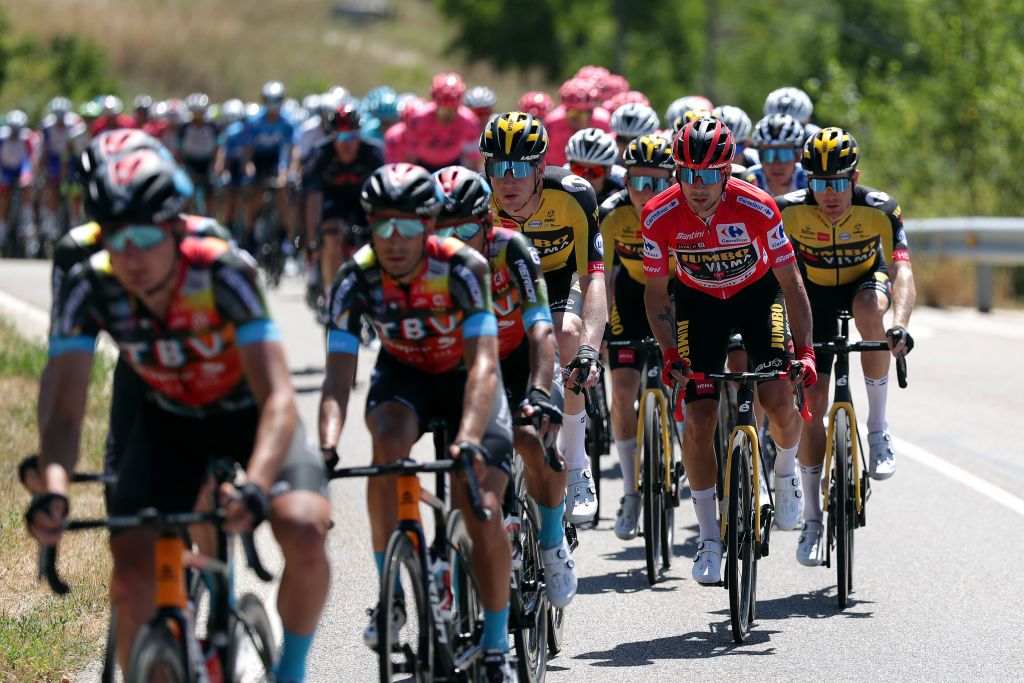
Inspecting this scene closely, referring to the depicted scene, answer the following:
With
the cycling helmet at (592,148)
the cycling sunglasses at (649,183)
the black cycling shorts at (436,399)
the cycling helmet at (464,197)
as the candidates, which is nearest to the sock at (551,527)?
the black cycling shorts at (436,399)

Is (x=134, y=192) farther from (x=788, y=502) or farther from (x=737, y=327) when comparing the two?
(x=788, y=502)

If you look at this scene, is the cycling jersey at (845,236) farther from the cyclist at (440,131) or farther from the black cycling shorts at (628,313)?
the cyclist at (440,131)

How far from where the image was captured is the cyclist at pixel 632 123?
11797 millimetres

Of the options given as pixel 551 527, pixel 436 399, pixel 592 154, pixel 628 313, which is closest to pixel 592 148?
pixel 592 154

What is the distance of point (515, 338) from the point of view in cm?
768

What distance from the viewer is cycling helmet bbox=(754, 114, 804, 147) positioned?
37.8ft

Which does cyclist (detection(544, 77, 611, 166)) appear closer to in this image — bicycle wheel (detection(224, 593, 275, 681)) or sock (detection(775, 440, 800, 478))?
sock (detection(775, 440, 800, 478))

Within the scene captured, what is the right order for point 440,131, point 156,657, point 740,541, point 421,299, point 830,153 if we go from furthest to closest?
point 440,131 < point 830,153 < point 740,541 < point 421,299 < point 156,657

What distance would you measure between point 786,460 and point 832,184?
1.50 metres

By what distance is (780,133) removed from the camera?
11.5 meters

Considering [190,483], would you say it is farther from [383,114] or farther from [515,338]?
[383,114]

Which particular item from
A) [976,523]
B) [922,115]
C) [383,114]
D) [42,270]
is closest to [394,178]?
[976,523]

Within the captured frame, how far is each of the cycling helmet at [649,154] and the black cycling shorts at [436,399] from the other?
3.82 metres

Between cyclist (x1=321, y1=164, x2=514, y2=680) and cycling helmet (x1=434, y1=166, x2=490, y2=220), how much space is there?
0.63 meters
